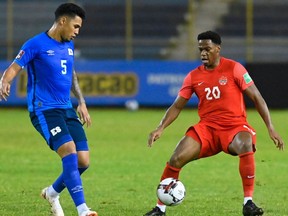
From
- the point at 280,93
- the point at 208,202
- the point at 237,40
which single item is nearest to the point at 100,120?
the point at 280,93

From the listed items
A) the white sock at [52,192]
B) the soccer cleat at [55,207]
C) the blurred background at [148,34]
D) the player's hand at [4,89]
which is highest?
the player's hand at [4,89]

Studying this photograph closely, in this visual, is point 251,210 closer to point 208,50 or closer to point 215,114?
point 215,114

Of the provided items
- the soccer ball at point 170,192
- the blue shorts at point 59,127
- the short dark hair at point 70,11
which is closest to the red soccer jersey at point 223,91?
the soccer ball at point 170,192

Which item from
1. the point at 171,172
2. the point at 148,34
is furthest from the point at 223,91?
the point at 148,34

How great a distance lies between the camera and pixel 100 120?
78.6 ft

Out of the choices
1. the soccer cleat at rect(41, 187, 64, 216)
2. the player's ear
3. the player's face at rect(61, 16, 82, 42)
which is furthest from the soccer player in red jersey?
the player's ear

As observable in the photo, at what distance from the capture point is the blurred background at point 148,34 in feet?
92.9

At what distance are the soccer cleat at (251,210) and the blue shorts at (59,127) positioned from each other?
1.74 metres

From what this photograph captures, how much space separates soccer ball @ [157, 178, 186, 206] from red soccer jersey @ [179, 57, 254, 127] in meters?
0.86

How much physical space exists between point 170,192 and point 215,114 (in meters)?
1.05

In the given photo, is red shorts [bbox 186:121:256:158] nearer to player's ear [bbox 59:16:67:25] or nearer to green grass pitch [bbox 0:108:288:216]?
green grass pitch [bbox 0:108:288:216]

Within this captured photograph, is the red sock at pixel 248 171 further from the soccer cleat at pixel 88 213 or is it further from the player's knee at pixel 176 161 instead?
the soccer cleat at pixel 88 213

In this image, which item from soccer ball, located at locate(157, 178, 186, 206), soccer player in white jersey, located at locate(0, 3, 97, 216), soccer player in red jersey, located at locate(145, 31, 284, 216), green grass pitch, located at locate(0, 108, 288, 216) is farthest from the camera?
green grass pitch, located at locate(0, 108, 288, 216)

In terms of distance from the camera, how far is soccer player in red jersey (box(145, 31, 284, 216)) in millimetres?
9602
